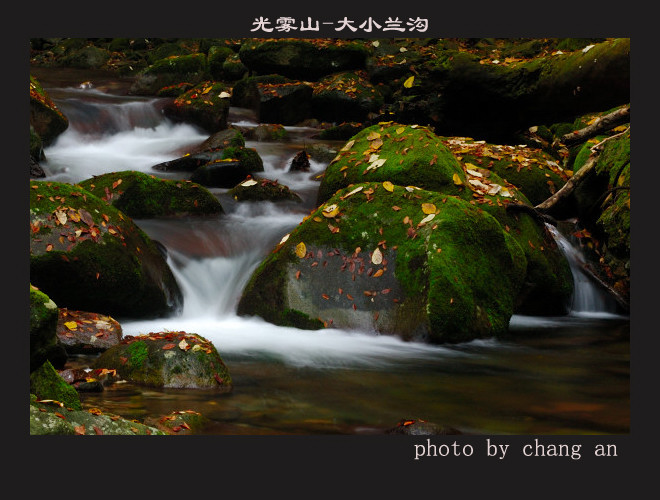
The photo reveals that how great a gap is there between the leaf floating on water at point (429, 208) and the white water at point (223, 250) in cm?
131

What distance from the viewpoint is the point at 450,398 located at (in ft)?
15.2

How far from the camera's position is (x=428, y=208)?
21.4 feet

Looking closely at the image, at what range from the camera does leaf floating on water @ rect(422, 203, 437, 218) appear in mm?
6477

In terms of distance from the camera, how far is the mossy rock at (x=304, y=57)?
18188 millimetres

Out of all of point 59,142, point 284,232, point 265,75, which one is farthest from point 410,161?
point 265,75

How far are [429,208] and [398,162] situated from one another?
166 centimetres

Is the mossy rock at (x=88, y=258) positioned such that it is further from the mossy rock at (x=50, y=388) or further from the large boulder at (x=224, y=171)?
the large boulder at (x=224, y=171)

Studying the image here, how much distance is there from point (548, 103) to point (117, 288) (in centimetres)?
676

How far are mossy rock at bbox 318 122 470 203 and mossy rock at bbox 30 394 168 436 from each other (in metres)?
5.21

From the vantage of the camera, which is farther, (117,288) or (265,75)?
(265,75)

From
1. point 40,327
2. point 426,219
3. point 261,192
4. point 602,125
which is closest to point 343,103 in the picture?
point 261,192

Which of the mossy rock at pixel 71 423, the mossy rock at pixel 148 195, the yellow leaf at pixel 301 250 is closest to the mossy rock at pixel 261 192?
the mossy rock at pixel 148 195

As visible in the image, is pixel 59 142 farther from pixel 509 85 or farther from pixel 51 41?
pixel 51 41

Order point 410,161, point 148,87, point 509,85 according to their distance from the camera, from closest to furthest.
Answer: point 410,161
point 509,85
point 148,87
